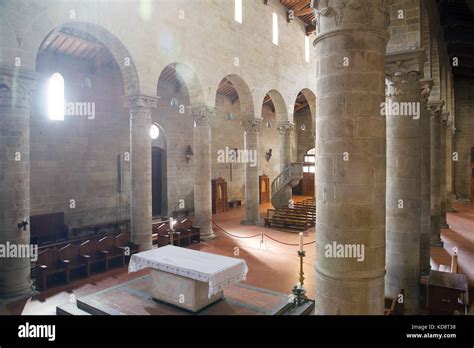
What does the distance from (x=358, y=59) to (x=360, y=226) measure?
6.73ft

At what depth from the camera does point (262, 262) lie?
10.3 metres

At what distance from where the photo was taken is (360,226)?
4383mm

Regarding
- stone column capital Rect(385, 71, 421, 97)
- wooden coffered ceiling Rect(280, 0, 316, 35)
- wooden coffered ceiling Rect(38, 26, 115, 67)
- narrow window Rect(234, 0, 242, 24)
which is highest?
wooden coffered ceiling Rect(280, 0, 316, 35)

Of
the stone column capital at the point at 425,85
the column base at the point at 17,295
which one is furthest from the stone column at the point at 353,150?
the column base at the point at 17,295

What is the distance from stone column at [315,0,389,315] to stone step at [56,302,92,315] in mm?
4798

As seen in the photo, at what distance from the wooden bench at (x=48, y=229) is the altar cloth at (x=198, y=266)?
6.03 m

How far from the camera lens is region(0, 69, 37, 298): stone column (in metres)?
7.37

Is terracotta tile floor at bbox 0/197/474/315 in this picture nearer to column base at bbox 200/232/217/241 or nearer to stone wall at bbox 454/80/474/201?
column base at bbox 200/232/217/241

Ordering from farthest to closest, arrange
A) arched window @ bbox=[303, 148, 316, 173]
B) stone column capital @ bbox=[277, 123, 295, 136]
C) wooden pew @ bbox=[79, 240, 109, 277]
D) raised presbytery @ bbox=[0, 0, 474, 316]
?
arched window @ bbox=[303, 148, 316, 173] → stone column capital @ bbox=[277, 123, 295, 136] → wooden pew @ bbox=[79, 240, 109, 277] → raised presbytery @ bbox=[0, 0, 474, 316]

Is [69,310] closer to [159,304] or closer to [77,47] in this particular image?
[159,304]

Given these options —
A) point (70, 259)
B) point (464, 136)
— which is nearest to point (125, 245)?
point (70, 259)

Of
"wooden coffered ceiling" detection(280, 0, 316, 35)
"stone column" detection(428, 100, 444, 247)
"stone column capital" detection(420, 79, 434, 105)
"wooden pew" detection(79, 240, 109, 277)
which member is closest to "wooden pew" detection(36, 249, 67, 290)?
"wooden pew" detection(79, 240, 109, 277)

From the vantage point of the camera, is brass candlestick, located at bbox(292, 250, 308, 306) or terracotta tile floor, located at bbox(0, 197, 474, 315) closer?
brass candlestick, located at bbox(292, 250, 308, 306)

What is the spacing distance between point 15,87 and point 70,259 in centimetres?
423
